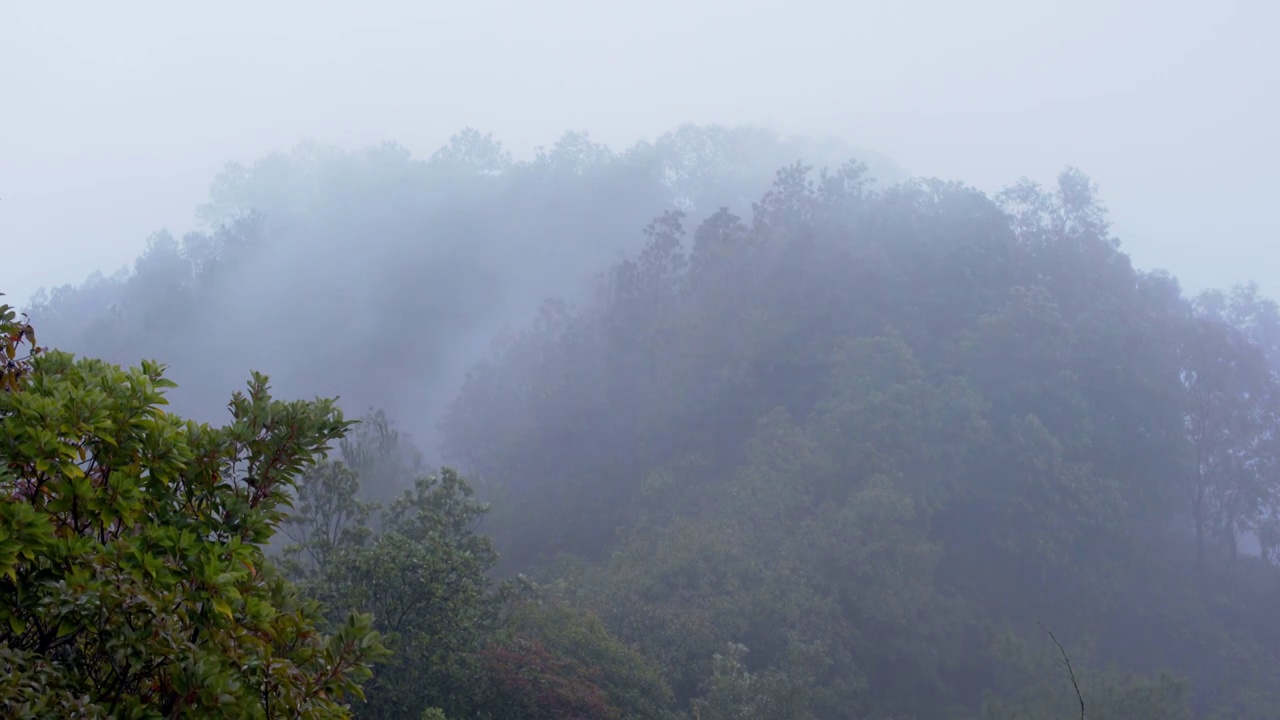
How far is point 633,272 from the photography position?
34.1 meters

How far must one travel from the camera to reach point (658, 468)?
94.4 ft

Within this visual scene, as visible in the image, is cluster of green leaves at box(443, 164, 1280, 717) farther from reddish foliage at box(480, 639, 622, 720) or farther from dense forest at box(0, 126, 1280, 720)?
reddish foliage at box(480, 639, 622, 720)

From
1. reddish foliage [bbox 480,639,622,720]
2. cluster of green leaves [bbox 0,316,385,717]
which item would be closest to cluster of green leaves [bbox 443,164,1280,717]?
reddish foliage [bbox 480,639,622,720]

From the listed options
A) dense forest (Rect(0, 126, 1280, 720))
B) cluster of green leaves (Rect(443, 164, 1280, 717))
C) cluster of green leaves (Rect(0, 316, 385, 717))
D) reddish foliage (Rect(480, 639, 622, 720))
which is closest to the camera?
cluster of green leaves (Rect(0, 316, 385, 717))

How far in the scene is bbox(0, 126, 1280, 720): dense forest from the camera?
12.0ft

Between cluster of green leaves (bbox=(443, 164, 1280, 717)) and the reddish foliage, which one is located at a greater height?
cluster of green leaves (bbox=(443, 164, 1280, 717))

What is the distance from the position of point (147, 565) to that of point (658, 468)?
25656mm

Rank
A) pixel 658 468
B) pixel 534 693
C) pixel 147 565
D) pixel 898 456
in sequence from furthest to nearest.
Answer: pixel 658 468
pixel 898 456
pixel 534 693
pixel 147 565

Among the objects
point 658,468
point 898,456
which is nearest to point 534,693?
point 898,456

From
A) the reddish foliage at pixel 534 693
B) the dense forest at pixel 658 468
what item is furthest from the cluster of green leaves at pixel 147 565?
the reddish foliage at pixel 534 693

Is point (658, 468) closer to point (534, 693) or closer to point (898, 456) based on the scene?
point (898, 456)

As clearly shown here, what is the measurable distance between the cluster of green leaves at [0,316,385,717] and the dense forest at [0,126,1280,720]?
0.05ft

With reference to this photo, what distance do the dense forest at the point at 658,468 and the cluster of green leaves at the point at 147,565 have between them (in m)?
0.02

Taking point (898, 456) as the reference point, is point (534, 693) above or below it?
below
